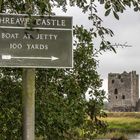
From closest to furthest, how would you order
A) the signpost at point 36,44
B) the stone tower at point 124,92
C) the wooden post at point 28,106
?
the signpost at point 36,44 < the wooden post at point 28,106 < the stone tower at point 124,92

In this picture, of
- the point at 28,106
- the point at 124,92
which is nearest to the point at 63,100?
the point at 28,106

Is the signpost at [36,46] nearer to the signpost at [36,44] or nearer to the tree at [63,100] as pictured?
the signpost at [36,44]

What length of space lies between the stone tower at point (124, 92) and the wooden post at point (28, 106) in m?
103

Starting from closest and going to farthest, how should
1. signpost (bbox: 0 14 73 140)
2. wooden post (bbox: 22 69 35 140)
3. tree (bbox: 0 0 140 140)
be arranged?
1. signpost (bbox: 0 14 73 140)
2. wooden post (bbox: 22 69 35 140)
3. tree (bbox: 0 0 140 140)

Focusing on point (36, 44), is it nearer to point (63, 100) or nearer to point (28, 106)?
point (28, 106)

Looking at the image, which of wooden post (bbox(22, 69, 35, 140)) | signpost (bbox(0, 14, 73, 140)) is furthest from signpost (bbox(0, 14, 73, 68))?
wooden post (bbox(22, 69, 35, 140))

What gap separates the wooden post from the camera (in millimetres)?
7055

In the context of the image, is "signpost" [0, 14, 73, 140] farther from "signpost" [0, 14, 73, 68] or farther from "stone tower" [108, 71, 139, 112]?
"stone tower" [108, 71, 139, 112]

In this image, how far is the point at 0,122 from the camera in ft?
33.3

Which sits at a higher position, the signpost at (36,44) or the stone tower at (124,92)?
the stone tower at (124,92)

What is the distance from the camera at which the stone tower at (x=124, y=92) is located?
111 meters

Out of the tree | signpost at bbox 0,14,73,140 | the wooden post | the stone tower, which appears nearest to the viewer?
signpost at bbox 0,14,73,140

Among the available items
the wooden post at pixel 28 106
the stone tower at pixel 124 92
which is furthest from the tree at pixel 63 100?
the stone tower at pixel 124 92

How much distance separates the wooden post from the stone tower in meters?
103
